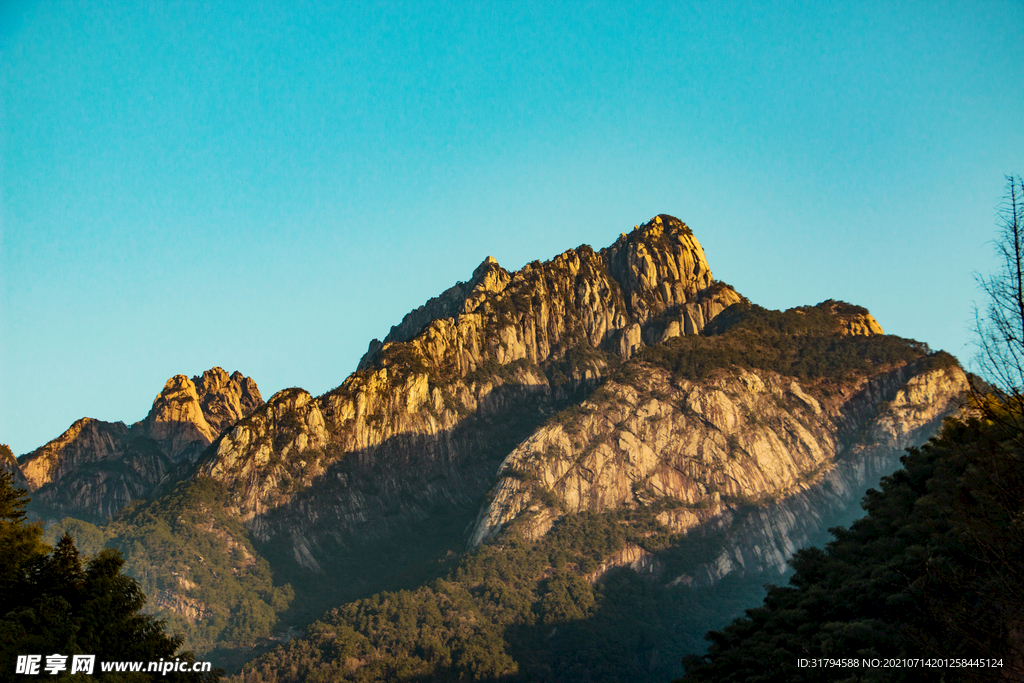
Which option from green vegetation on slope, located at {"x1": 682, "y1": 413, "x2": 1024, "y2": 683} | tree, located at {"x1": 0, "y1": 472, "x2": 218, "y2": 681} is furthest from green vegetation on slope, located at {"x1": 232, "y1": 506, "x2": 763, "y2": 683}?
tree, located at {"x1": 0, "y1": 472, "x2": 218, "y2": 681}

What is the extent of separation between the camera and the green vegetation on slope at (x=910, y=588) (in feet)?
111

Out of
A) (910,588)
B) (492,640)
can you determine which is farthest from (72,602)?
(492,640)

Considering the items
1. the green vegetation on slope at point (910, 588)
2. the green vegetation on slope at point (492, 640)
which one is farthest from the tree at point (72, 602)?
the green vegetation on slope at point (492, 640)

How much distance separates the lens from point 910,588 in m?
45.6

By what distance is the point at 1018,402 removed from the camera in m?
28.9

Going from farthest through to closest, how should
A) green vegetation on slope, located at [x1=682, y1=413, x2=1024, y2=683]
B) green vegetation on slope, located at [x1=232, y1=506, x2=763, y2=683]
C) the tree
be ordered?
green vegetation on slope, located at [x1=232, y1=506, x2=763, y2=683], the tree, green vegetation on slope, located at [x1=682, y1=413, x2=1024, y2=683]

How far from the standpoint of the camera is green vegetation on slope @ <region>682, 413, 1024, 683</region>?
3369 cm

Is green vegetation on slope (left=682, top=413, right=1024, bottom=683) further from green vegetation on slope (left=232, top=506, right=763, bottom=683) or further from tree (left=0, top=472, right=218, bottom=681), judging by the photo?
green vegetation on slope (left=232, top=506, right=763, bottom=683)

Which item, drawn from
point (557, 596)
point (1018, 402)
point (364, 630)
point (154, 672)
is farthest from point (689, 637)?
point (1018, 402)

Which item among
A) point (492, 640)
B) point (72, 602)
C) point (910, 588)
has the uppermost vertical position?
point (72, 602)

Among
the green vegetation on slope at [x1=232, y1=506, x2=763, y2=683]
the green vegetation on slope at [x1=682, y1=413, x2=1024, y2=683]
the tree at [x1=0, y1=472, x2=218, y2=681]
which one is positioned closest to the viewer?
the green vegetation on slope at [x1=682, y1=413, x2=1024, y2=683]

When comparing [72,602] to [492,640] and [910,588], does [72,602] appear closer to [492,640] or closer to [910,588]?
[910,588]

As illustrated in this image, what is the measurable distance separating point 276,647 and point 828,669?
15774cm

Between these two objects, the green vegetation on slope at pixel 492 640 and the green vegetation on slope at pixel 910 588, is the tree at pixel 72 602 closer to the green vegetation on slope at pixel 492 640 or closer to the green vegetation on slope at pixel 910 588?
the green vegetation on slope at pixel 910 588
